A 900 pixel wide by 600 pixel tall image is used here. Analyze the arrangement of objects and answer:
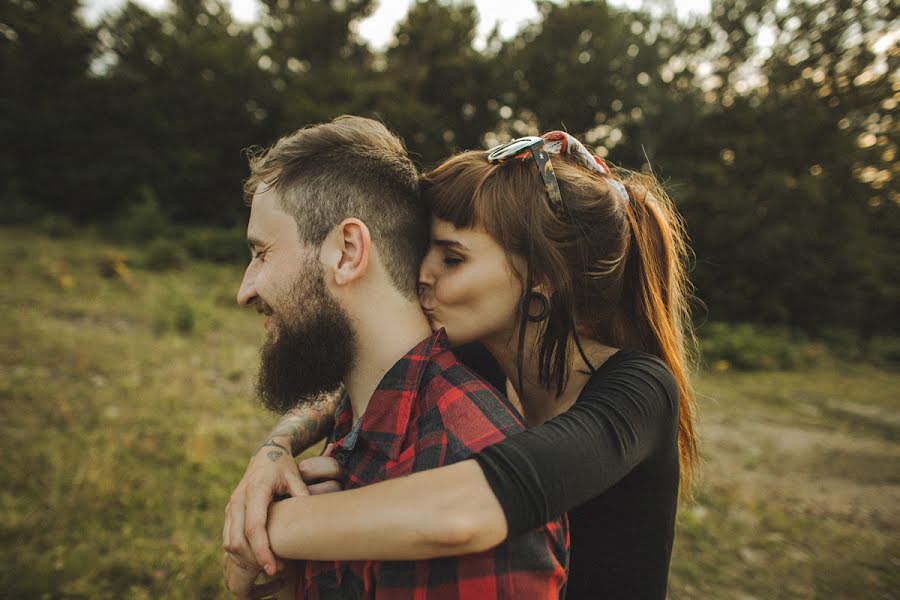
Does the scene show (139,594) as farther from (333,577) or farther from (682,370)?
(682,370)

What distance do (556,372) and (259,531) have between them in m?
1.02

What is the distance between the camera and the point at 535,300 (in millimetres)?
1701

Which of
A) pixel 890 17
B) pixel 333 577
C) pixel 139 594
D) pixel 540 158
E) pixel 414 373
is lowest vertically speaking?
pixel 139 594

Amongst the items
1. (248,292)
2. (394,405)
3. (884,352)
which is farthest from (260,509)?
(884,352)

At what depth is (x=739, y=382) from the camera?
955cm

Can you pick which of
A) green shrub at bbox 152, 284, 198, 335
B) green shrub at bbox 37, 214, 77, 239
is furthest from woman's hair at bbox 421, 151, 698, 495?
green shrub at bbox 37, 214, 77, 239

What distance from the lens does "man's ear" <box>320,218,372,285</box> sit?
4.98 feet

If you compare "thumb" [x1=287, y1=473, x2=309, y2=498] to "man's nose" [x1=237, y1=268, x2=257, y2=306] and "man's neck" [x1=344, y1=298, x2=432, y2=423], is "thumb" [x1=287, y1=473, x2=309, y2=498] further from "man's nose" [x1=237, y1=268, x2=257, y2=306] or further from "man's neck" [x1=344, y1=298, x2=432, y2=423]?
"man's nose" [x1=237, y1=268, x2=257, y2=306]

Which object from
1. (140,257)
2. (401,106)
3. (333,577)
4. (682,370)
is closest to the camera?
(333,577)

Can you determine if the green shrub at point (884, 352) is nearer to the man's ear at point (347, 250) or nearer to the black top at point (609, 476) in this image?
the black top at point (609, 476)

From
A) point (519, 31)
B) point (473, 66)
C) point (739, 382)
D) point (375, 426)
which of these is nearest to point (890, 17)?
point (519, 31)

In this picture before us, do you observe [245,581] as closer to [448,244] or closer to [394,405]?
[394,405]

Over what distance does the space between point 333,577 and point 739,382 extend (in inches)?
392

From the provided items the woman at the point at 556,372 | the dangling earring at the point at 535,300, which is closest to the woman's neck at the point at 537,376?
the woman at the point at 556,372
